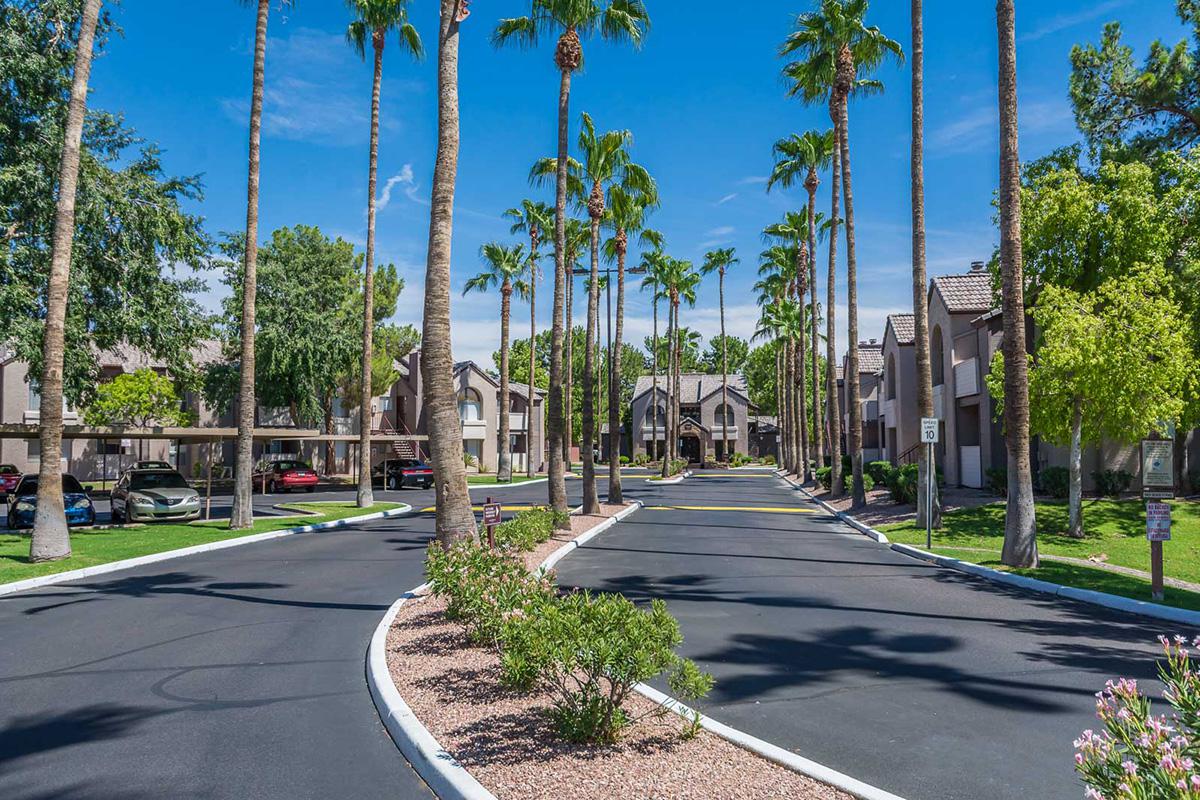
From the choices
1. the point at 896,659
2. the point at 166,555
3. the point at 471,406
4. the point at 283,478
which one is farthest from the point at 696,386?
the point at 896,659

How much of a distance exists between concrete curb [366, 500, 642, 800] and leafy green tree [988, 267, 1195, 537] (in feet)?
50.2

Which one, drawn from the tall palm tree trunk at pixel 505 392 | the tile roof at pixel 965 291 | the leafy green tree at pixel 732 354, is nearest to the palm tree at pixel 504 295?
the tall palm tree trunk at pixel 505 392

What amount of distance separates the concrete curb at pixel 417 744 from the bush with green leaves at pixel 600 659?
72 cm

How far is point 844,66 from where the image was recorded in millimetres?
24703

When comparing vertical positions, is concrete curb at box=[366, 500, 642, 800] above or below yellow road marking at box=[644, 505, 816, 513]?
above

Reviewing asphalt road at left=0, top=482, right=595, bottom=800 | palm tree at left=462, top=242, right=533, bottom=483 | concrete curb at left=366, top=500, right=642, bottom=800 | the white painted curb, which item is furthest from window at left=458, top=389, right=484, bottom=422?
the white painted curb

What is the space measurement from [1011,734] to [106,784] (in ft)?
19.9

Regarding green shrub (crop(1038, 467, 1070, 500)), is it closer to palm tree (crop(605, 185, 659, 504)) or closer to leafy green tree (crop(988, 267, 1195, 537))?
leafy green tree (crop(988, 267, 1195, 537))

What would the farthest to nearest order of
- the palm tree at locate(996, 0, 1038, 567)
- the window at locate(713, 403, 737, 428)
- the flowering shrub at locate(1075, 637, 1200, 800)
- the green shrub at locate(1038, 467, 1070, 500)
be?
1. the window at locate(713, 403, 737, 428)
2. the green shrub at locate(1038, 467, 1070, 500)
3. the palm tree at locate(996, 0, 1038, 567)
4. the flowering shrub at locate(1075, 637, 1200, 800)

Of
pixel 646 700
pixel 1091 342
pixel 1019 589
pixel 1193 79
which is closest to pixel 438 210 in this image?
pixel 646 700

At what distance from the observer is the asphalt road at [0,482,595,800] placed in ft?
16.7

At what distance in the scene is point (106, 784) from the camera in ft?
16.3

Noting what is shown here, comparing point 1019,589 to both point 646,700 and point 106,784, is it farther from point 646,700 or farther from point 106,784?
point 106,784

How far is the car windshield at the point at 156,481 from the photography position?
22.5m
